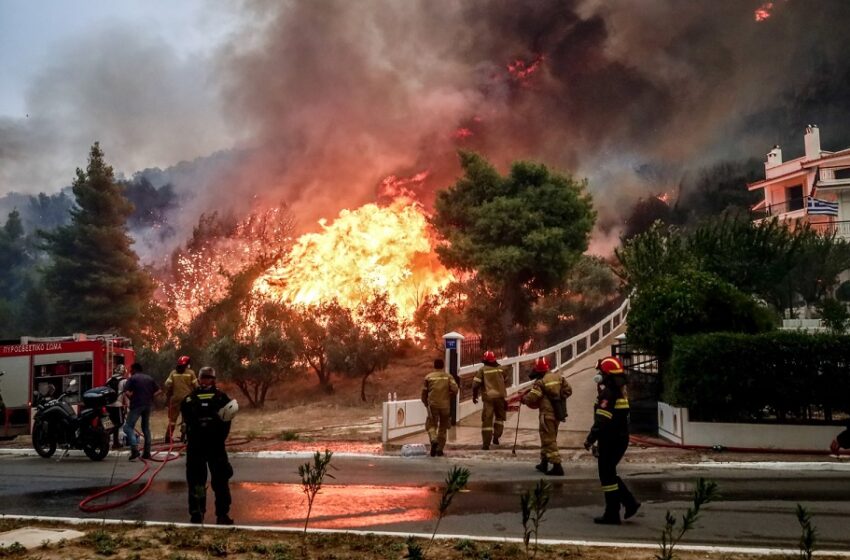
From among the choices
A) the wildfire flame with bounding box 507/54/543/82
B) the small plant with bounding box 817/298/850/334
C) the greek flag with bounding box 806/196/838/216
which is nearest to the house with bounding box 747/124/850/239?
Result: the greek flag with bounding box 806/196/838/216

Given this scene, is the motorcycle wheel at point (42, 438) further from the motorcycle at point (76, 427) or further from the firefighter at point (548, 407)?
the firefighter at point (548, 407)

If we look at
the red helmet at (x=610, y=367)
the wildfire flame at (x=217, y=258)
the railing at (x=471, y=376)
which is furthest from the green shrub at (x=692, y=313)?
the wildfire flame at (x=217, y=258)

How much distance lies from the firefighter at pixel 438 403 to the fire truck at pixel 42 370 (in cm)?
916

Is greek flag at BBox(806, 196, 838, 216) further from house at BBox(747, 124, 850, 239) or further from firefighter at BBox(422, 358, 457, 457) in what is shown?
firefighter at BBox(422, 358, 457, 457)

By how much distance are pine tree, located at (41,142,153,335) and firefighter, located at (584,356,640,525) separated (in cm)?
3465

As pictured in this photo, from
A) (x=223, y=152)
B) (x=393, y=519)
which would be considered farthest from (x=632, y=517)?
(x=223, y=152)

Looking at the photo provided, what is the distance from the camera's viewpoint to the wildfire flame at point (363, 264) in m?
35.7

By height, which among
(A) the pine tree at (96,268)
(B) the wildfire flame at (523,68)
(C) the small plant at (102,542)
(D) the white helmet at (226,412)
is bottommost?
(C) the small plant at (102,542)

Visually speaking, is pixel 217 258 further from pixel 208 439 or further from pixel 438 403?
pixel 208 439

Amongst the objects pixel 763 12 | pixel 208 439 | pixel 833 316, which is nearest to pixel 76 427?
pixel 208 439

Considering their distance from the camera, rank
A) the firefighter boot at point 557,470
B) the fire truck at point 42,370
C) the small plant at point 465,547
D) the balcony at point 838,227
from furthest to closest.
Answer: the balcony at point 838,227 < the fire truck at point 42,370 < the firefighter boot at point 557,470 < the small plant at point 465,547

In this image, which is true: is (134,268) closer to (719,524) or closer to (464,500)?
(464,500)

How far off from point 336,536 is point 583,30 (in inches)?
2344

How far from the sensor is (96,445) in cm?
1222
